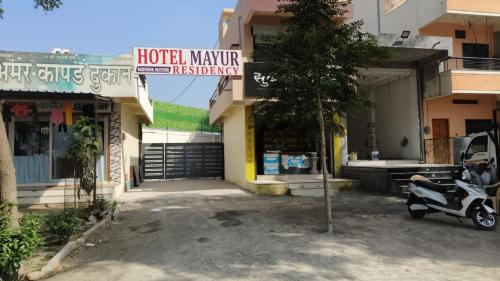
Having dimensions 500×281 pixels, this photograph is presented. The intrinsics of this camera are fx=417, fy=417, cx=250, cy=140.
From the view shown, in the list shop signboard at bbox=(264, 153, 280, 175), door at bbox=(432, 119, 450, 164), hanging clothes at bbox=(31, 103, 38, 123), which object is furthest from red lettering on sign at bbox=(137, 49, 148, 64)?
door at bbox=(432, 119, 450, 164)

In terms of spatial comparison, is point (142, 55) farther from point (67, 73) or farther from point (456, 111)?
point (456, 111)

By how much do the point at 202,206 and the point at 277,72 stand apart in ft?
16.2

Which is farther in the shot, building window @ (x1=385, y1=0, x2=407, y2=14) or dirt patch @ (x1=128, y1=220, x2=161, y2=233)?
building window @ (x1=385, y1=0, x2=407, y2=14)

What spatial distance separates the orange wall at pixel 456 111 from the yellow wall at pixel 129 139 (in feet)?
39.0

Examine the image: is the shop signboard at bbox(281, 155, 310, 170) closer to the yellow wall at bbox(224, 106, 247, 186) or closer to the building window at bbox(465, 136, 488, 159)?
the yellow wall at bbox(224, 106, 247, 186)

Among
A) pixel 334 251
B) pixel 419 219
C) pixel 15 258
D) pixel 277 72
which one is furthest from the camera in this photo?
pixel 419 219

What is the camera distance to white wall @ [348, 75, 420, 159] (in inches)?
666

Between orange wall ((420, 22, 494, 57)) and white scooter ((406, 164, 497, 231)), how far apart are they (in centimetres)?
1098

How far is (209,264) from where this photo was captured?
19.1 ft

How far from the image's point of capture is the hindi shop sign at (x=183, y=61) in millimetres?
12523

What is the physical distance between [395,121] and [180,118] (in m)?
17.5

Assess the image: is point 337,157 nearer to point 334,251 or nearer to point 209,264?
point 334,251

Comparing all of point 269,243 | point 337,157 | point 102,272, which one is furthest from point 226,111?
point 102,272

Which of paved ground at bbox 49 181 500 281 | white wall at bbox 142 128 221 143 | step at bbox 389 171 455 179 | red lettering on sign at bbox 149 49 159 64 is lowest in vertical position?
paved ground at bbox 49 181 500 281
